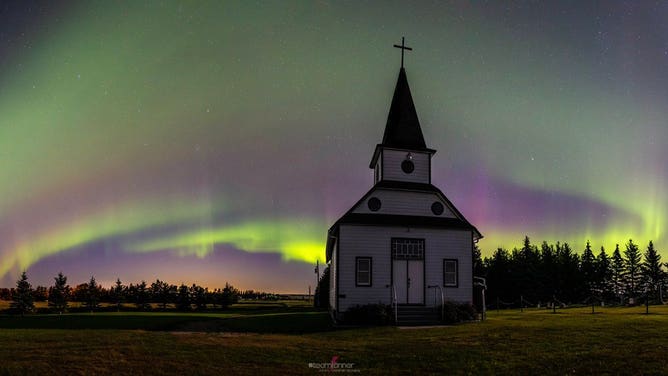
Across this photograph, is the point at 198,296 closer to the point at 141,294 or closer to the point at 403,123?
the point at 141,294

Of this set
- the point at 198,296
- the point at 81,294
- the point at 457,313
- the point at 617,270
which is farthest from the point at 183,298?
the point at 617,270

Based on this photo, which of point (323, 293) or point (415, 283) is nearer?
point (415, 283)

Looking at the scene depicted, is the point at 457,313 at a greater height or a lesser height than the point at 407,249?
lesser

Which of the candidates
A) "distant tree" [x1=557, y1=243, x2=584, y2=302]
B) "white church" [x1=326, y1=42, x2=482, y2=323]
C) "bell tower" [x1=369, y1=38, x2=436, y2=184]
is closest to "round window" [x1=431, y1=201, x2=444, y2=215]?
"white church" [x1=326, y1=42, x2=482, y2=323]

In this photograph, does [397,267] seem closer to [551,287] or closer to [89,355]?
[89,355]

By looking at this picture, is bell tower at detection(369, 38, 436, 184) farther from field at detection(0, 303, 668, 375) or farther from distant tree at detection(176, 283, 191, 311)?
distant tree at detection(176, 283, 191, 311)

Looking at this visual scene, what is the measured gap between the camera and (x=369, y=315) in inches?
920

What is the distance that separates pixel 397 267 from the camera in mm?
25500

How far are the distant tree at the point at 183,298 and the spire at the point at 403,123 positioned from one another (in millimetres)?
29643

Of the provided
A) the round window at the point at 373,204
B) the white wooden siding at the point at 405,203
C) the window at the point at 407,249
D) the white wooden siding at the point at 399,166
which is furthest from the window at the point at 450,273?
the white wooden siding at the point at 399,166

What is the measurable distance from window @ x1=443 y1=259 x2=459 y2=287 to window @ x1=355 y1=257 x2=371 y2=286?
4.03 metres

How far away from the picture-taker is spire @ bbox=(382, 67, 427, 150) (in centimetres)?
2841

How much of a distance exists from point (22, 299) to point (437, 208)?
3847 centimetres

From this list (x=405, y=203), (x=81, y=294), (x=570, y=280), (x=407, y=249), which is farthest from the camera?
(x=570, y=280)
